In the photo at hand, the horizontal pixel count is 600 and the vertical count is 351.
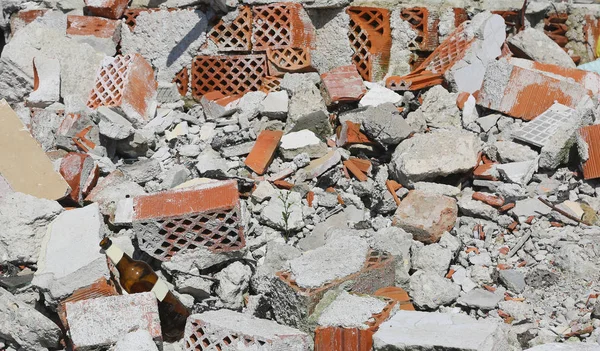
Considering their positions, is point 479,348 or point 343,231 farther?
point 343,231

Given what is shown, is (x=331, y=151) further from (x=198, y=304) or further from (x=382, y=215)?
(x=198, y=304)

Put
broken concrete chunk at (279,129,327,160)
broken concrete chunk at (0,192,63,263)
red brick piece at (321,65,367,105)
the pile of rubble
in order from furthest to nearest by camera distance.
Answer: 1. red brick piece at (321,65,367,105)
2. broken concrete chunk at (279,129,327,160)
3. broken concrete chunk at (0,192,63,263)
4. the pile of rubble

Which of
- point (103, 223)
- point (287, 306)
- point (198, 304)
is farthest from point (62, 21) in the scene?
point (287, 306)

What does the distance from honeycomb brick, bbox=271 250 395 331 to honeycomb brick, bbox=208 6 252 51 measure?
2.99 m

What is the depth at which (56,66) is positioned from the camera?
6.98m

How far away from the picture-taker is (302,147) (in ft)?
20.9

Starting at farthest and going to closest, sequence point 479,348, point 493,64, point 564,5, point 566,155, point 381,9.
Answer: point 564,5
point 381,9
point 493,64
point 566,155
point 479,348

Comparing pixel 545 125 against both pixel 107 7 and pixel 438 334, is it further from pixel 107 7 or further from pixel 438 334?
pixel 107 7

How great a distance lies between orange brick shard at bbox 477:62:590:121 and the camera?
6590mm

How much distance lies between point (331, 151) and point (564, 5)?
124 inches

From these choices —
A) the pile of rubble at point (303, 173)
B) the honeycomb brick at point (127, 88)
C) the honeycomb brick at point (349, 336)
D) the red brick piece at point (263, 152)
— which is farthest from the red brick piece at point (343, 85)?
the honeycomb brick at point (349, 336)

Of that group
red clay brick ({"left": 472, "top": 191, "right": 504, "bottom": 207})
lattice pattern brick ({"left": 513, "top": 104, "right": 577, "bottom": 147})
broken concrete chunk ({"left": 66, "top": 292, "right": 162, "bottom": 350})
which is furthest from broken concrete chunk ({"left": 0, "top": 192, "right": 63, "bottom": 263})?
lattice pattern brick ({"left": 513, "top": 104, "right": 577, "bottom": 147})

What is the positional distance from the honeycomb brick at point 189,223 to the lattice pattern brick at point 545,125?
2435 mm

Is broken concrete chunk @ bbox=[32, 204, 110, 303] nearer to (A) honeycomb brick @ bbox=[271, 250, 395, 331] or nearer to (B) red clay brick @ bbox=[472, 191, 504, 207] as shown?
(A) honeycomb brick @ bbox=[271, 250, 395, 331]
